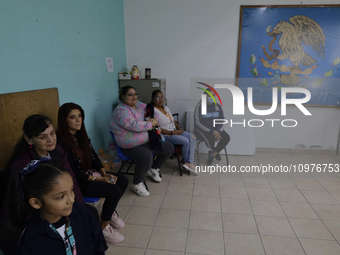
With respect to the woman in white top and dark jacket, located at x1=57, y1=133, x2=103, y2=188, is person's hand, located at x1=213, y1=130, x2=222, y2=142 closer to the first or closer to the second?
the woman in white top

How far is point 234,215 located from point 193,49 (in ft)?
8.25

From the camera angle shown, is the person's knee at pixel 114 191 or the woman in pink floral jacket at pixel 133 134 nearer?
the person's knee at pixel 114 191

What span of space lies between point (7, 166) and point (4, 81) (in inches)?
21.1

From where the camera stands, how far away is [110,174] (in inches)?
78.8

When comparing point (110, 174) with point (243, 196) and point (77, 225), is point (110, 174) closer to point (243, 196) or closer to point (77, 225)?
point (77, 225)

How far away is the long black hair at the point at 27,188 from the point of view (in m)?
0.97

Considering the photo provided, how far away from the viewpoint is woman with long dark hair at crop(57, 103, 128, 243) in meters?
1.72

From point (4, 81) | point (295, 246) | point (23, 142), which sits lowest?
point (295, 246)

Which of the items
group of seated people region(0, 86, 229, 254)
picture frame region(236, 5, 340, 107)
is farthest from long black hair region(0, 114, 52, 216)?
picture frame region(236, 5, 340, 107)

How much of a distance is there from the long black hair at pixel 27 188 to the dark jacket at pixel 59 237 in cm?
6

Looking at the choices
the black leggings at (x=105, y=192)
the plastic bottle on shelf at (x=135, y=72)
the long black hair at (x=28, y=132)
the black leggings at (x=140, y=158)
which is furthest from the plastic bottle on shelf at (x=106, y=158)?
the long black hair at (x=28, y=132)

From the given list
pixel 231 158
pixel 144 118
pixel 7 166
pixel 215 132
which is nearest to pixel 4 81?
pixel 7 166

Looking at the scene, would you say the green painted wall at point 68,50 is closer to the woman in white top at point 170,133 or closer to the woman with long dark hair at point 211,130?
the woman in white top at point 170,133

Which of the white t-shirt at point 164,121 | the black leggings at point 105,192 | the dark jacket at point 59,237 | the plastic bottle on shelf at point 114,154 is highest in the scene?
the white t-shirt at point 164,121
